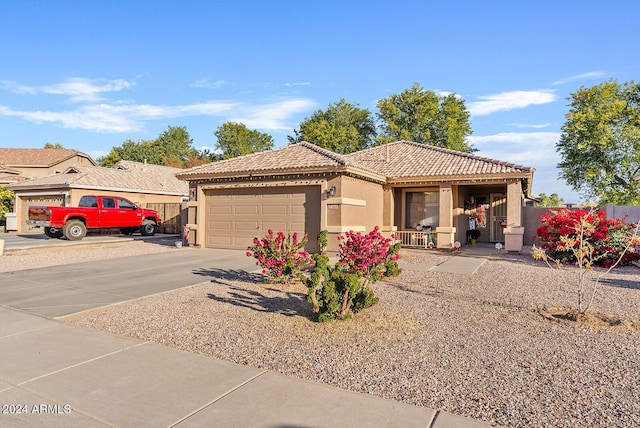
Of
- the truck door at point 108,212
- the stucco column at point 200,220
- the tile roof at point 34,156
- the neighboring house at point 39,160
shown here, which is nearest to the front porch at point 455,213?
the stucco column at point 200,220

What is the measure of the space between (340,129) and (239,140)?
24.6 m

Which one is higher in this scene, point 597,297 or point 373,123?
point 373,123

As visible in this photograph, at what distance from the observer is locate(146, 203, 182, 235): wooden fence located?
2522 cm

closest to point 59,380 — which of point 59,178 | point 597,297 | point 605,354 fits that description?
point 605,354

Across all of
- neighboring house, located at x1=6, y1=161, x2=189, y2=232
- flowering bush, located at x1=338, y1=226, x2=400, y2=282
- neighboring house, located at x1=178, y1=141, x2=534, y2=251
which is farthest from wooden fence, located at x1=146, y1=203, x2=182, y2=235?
flowering bush, located at x1=338, y1=226, x2=400, y2=282

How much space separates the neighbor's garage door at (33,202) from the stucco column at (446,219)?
21699mm

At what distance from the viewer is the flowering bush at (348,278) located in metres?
6.16

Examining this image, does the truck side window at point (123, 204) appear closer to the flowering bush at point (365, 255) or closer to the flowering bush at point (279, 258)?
the flowering bush at point (279, 258)

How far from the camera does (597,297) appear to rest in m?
8.15

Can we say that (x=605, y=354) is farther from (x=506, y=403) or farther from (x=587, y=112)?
(x=587, y=112)

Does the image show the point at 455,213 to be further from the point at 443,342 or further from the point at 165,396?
the point at 165,396

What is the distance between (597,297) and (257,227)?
11213mm

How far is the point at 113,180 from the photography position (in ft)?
87.2

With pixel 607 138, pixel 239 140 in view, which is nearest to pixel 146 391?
pixel 607 138
